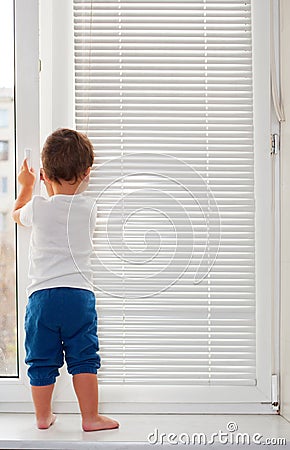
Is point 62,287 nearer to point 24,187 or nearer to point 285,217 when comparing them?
point 24,187

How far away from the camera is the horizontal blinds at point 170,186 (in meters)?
2.16

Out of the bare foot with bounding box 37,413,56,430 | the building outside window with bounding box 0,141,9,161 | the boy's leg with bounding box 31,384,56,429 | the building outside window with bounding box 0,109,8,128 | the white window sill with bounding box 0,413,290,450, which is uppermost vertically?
the building outside window with bounding box 0,109,8,128

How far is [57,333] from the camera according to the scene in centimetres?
202

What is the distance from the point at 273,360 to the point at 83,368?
0.55m

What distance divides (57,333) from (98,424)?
0.84ft

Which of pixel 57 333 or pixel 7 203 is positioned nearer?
pixel 57 333

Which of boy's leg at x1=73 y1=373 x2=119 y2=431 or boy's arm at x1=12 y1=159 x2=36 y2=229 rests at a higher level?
boy's arm at x1=12 y1=159 x2=36 y2=229

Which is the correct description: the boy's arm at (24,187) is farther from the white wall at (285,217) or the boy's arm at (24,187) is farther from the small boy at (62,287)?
the white wall at (285,217)

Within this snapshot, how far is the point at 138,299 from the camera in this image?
216 centimetres

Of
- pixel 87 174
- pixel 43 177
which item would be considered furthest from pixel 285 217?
pixel 43 177

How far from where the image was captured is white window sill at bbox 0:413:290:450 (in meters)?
1.87

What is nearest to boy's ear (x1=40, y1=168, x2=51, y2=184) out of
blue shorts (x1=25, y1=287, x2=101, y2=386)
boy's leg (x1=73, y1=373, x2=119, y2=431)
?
blue shorts (x1=25, y1=287, x2=101, y2=386)

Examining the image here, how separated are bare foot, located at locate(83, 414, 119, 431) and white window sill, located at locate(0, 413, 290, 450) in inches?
0.7

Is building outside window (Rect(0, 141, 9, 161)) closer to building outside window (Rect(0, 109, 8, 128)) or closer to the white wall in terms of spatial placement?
building outside window (Rect(0, 109, 8, 128))
